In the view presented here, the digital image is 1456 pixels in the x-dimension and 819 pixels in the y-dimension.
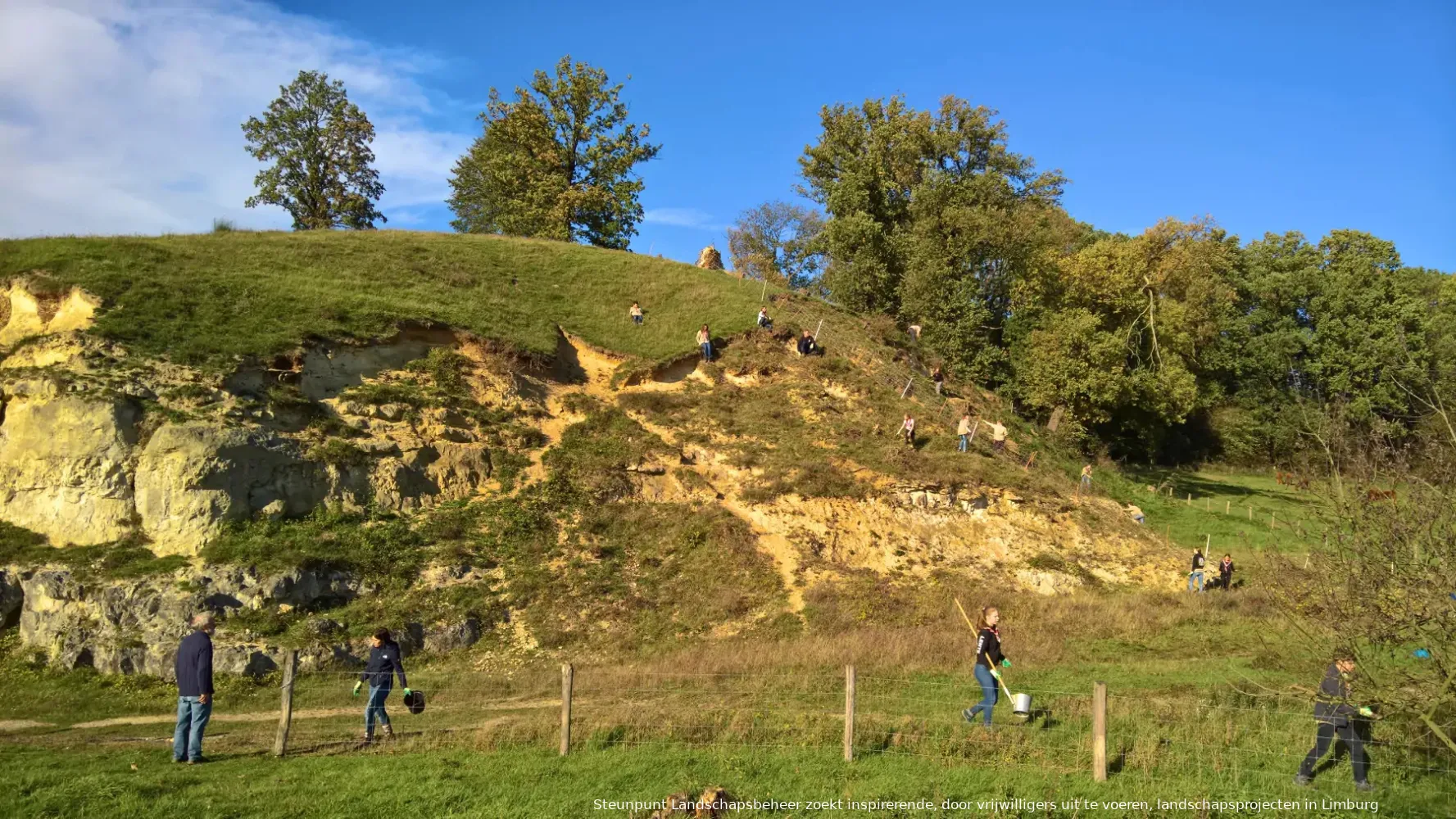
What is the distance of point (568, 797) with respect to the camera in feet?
Result: 29.4

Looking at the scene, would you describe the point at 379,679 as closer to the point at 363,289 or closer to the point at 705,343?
the point at 363,289

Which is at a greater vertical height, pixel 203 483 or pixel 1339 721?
pixel 203 483

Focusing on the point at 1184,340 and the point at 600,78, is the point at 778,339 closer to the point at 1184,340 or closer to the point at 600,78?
the point at 1184,340

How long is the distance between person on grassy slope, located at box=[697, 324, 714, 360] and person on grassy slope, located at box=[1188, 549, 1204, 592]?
16170 mm

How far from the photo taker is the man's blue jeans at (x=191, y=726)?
1082 centimetres

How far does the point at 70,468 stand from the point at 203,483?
117 inches

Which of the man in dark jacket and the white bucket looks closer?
the man in dark jacket

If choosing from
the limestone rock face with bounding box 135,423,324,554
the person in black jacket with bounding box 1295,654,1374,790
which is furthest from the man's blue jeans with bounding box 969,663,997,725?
the limestone rock face with bounding box 135,423,324,554

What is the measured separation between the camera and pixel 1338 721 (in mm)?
9094

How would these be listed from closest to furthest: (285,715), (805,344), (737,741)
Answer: (737,741)
(285,715)
(805,344)

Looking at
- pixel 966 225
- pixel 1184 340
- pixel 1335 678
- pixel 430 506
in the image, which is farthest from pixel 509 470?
pixel 1184 340

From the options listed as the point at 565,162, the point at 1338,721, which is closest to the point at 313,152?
the point at 565,162

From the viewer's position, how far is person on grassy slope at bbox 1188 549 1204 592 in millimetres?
22844

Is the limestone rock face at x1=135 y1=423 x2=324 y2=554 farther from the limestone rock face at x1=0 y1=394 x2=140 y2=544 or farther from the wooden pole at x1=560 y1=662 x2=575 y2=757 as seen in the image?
the wooden pole at x1=560 y1=662 x2=575 y2=757
